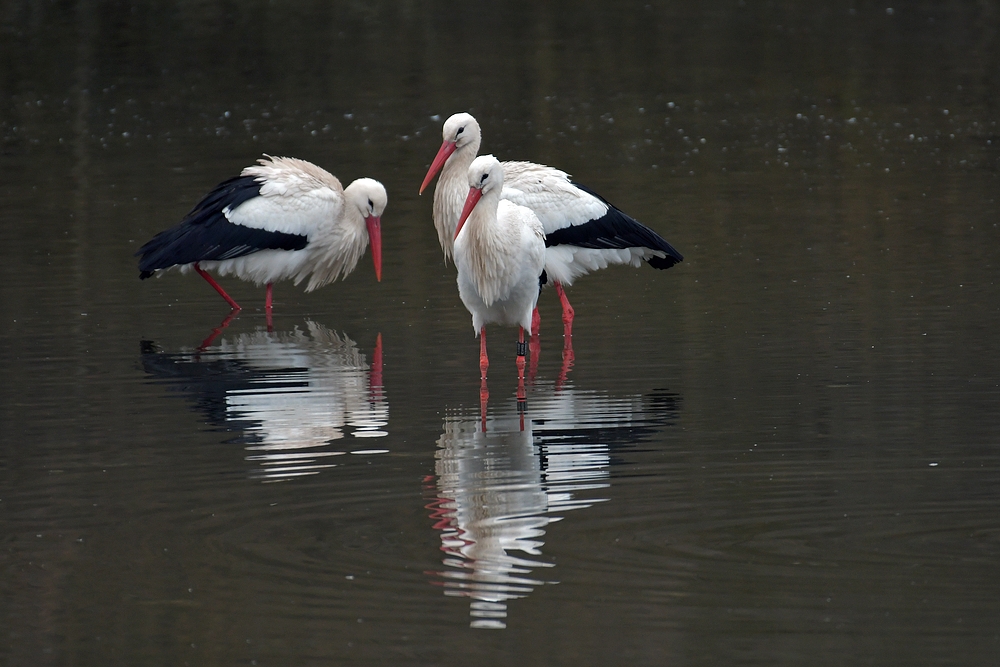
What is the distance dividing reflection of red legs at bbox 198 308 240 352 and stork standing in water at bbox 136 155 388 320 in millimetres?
197

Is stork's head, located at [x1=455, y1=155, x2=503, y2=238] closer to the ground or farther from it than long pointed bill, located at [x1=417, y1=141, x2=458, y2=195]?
closer to the ground

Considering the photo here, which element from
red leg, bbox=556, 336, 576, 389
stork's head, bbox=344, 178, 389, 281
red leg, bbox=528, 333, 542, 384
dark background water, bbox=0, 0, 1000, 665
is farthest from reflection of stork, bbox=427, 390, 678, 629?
stork's head, bbox=344, 178, 389, 281

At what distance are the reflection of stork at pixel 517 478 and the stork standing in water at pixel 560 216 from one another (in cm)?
312

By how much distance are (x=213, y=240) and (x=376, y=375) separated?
3.64 meters

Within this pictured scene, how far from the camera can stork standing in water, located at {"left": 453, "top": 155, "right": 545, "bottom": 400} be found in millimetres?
9914

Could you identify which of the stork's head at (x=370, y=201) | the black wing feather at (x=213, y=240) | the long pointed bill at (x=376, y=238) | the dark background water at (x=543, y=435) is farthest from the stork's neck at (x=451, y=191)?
the black wing feather at (x=213, y=240)

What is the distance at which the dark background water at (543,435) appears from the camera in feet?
18.6

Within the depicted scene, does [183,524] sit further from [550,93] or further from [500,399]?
[550,93]

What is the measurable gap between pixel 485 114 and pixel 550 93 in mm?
3022

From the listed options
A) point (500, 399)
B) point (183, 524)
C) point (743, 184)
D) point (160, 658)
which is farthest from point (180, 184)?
point (160, 658)

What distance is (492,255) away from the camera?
32.6 feet

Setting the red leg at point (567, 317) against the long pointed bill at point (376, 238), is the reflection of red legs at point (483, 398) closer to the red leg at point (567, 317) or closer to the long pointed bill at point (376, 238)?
the red leg at point (567, 317)

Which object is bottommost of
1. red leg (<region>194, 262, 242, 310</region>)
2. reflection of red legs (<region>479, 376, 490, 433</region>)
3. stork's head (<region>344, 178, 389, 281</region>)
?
reflection of red legs (<region>479, 376, 490, 433</region>)

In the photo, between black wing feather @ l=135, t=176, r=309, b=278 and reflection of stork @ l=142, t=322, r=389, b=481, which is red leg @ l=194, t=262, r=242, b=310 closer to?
black wing feather @ l=135, t=176, r=309, b=278
